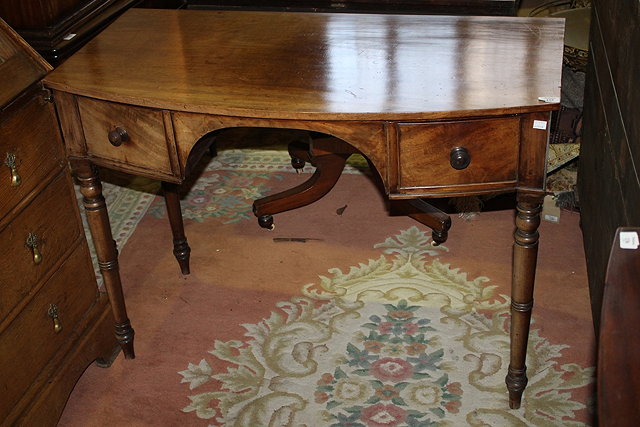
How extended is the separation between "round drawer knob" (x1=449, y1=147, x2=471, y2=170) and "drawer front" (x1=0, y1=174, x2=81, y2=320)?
1.13 meters

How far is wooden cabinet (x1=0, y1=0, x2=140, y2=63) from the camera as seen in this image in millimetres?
3277

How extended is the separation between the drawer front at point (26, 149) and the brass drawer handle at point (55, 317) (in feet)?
1.20

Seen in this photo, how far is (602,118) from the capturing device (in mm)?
2881

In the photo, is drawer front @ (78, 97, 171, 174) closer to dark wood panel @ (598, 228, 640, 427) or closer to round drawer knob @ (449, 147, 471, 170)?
round drawer knob @ (449, 147, 471, 170)

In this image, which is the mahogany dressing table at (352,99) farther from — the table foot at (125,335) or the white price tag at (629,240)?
the white price tag at (629,240)

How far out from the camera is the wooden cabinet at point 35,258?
231 centimetres

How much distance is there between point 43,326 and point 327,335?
3.03 ft

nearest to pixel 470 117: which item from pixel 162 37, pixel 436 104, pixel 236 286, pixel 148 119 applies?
pixel 436 104

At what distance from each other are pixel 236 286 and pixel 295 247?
320 millimetres

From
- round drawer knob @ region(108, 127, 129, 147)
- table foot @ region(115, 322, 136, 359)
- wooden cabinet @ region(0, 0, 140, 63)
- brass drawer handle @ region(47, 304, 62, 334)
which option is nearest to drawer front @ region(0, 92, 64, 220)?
round drawer knob @ region(108, 127, 129, 147)

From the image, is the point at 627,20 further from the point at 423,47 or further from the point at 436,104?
the point at 436,104

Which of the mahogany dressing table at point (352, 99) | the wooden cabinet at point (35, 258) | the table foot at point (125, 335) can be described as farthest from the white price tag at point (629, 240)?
the table foot at point (125, 335)

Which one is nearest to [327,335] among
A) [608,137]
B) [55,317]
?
[55,317]

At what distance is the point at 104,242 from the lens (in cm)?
266
